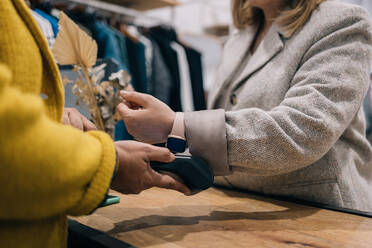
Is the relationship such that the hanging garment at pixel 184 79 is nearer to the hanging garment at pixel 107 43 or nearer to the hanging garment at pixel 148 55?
the hanging garment at pixel 148 55

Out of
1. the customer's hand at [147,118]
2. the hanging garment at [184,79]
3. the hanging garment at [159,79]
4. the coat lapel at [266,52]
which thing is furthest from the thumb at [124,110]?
the hanging garment at [184,79]

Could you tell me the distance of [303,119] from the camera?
1.94 ft

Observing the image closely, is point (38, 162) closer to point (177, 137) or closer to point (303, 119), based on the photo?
point (177, 137)

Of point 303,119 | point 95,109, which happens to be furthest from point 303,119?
point 95,109

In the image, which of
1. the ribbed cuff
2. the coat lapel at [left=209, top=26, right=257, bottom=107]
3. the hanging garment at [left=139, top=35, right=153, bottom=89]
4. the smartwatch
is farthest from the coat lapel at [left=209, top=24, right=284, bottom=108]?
the hanging garment at [left=139, top=35, right=153, bottom=89]

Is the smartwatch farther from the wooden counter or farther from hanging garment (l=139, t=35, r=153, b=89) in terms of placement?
hanging garment (l=139, t=35, r=153, b=89)

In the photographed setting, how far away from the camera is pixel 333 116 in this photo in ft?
2.02

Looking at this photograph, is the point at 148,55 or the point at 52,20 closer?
the point at 52,20

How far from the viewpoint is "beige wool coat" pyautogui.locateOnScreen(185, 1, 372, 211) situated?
585 mm

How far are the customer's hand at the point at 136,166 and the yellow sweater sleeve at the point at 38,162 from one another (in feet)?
0.21

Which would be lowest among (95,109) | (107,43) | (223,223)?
(223,223)

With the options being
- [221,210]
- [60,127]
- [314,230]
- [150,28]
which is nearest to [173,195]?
[221,210]

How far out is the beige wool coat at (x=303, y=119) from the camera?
1.92 feet

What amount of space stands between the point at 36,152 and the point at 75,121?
317mm
